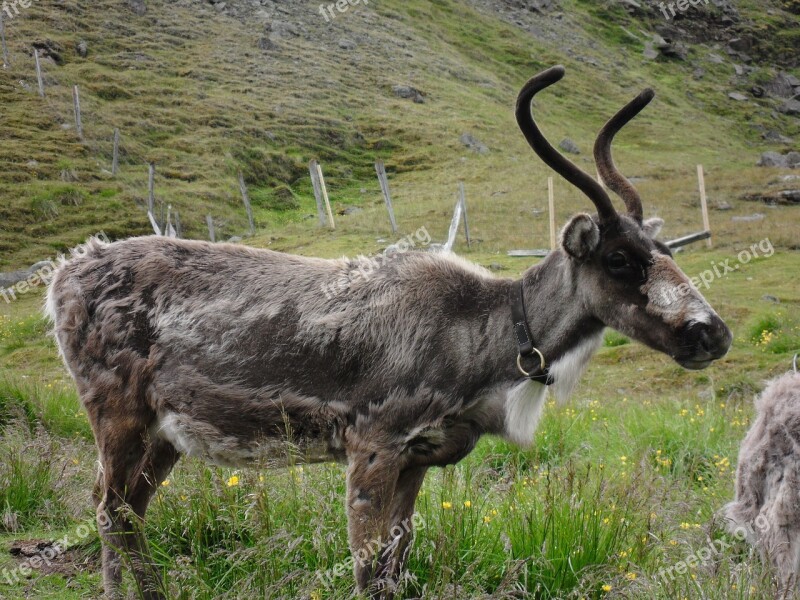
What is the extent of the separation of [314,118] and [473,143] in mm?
A: 10913

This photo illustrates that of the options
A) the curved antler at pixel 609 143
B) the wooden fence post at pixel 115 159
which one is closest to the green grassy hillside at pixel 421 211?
the wooden fence post at pixel 115 159

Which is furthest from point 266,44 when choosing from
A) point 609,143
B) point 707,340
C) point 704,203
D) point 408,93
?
point 707,340

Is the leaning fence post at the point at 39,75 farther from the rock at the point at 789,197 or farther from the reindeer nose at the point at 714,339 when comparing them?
the reindeer nose at the point at 714,339

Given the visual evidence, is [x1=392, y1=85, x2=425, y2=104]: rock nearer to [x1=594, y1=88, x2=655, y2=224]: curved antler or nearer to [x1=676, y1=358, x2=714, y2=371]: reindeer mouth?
[x1=594, y1=88, x2=655, y2=224]: curved antler

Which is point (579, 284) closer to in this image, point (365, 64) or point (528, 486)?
point (528, 486)

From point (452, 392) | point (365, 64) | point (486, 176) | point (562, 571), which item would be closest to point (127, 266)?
point (452, 392)

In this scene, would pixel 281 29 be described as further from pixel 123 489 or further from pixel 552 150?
pixel 123 489

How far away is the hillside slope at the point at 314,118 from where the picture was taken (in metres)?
30.1

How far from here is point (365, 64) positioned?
61.2m

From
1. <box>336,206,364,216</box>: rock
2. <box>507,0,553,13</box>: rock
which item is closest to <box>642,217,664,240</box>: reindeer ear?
<box>336,206,364,216</box>: rock

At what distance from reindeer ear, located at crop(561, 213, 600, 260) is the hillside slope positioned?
63.2ft

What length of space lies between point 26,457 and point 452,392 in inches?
169

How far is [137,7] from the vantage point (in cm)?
5572

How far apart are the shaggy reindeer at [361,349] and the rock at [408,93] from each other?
2151 inches
